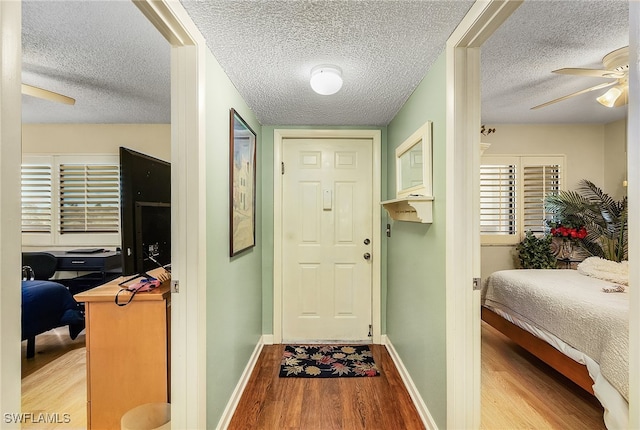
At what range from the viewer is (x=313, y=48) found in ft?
5.51

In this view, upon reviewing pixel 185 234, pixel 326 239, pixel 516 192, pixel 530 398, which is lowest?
pixel 530 398

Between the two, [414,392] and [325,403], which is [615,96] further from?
[325,403]

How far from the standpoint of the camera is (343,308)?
3.16 metres

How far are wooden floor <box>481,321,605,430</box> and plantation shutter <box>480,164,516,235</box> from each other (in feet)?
4.80

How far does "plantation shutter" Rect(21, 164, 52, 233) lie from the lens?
3533 millimetres

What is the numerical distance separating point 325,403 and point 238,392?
0.62m

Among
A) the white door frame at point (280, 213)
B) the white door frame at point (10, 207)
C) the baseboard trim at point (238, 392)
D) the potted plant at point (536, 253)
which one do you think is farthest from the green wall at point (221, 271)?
the potted plant at point (536, 253)

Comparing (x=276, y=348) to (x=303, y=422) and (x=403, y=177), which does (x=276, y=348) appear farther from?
(x=403, y=177)

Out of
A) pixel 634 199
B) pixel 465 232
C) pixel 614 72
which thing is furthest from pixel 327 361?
pixel 614 72

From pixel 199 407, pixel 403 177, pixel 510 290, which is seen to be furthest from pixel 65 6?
pixel 510 290

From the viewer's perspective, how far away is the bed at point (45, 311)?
8.23ft

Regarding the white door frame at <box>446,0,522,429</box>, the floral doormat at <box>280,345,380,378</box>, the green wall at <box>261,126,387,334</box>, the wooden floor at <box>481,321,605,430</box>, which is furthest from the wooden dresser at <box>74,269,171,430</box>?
the wooden floor at <box>481,321,605,430</box>

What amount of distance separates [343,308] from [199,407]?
6.12 ft

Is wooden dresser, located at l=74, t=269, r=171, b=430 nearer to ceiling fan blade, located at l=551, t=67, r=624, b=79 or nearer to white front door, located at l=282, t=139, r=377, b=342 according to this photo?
white front door, located at l=282, t=139, r=377, b=342
